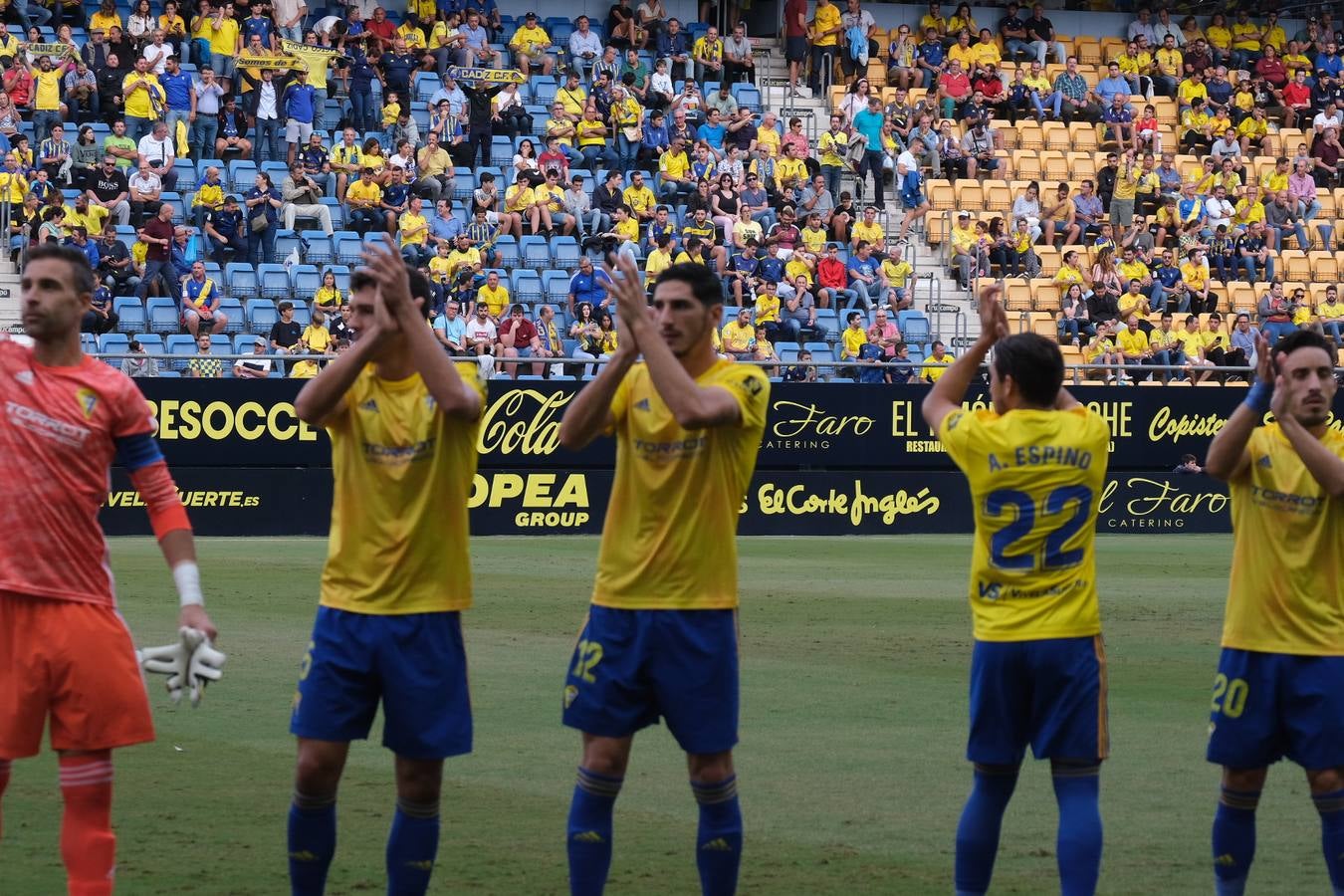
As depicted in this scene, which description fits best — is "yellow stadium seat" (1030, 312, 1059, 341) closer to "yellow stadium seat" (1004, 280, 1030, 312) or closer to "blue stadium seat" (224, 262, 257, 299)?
"yellow stadium seat" (1004, 280, 1030, 312)

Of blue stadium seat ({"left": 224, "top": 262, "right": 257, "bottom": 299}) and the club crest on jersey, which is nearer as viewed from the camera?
the club crest on jersey

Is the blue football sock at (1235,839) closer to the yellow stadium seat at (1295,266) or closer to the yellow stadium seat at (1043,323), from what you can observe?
the yellow stadium seat at (1043,323)

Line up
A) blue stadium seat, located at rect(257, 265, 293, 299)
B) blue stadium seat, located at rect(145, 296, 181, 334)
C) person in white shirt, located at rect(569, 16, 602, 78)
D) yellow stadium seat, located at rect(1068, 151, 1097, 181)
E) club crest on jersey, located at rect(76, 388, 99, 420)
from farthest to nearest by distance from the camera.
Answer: yellow stadium seat, located at rect(1068, 151, 1097, 181), person in white shirt, located at rect(569, 16, 602, 78), blue stadium seat, located at rect(257, 265, 293, 299), blue stadium seat, located at rect(145, 296, 181, 334), club crest on jersey, located at rect(76, 388, 99, 420)

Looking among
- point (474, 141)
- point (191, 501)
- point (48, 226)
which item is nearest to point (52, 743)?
point (191, 501)

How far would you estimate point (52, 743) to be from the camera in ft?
20.0

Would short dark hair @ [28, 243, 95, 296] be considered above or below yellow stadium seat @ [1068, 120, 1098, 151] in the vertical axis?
above

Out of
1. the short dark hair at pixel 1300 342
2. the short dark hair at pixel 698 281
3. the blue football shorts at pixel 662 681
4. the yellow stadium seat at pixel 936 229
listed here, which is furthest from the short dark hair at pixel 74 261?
the yellow stadium seat at pixel 936 229

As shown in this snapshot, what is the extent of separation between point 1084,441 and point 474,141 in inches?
984

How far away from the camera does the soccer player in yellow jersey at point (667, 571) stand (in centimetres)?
659

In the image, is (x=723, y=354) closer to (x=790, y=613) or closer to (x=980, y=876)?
(x=790, y=613)

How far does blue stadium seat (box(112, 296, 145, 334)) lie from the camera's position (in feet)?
83.0

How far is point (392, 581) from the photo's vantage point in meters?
6.59

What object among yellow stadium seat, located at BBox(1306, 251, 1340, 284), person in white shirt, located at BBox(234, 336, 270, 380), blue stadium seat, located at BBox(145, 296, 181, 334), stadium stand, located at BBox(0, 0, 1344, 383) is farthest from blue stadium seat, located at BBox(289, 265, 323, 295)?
yellow stadium seat, located at BBox(1306, 251, 1340, 284)

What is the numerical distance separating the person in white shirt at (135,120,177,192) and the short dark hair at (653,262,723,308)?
21654 millimetres
